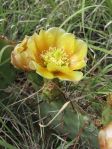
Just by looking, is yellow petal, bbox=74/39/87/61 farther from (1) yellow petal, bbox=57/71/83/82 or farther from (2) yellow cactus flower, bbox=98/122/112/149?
(2) yellow cactus flower, bbox=98/122/112/149

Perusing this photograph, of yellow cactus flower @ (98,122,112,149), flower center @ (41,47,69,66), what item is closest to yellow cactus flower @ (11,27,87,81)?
flower center @ (41,47,69,66)

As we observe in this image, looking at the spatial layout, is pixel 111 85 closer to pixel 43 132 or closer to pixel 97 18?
pixel 43 132

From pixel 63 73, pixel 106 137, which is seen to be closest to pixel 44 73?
pixel 63 73

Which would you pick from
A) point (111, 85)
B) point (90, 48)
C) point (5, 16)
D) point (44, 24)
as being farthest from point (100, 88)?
point (5, 16)

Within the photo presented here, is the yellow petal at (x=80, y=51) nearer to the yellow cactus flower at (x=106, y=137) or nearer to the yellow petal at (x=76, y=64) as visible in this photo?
the yellow petal at (x=76, y=64)

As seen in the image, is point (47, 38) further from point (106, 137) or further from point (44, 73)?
point (106, 137)

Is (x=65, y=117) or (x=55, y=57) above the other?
(x=55, y=57)
